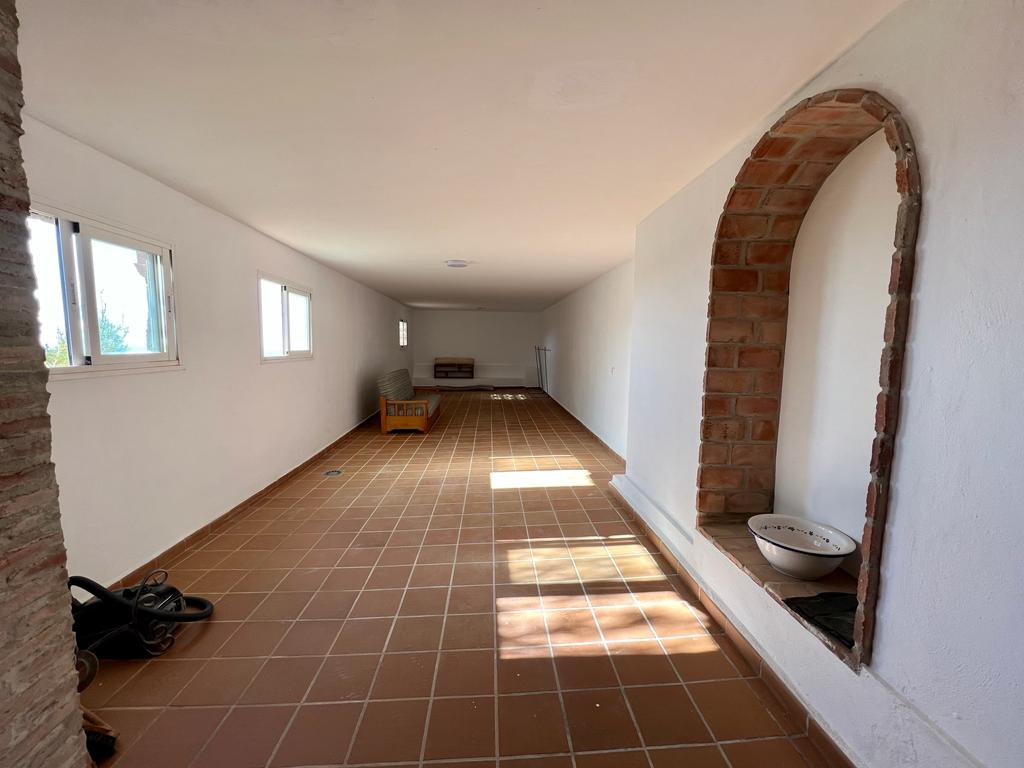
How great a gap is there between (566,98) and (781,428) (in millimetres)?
1822

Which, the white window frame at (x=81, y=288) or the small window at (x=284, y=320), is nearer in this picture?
the white window frame at (x=81, y=288)

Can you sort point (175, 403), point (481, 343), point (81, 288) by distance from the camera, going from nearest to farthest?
1. point (81, 288)
2. point (175, 403)
3. point (481, 343)

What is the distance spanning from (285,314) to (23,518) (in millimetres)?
3510

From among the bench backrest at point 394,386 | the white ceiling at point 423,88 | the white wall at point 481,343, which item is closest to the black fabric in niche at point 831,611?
the white ceiling at point 423,88

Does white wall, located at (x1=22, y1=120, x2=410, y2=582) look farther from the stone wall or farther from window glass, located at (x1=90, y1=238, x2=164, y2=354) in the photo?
the stone wall

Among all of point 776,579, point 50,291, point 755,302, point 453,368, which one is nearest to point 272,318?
point 50,291

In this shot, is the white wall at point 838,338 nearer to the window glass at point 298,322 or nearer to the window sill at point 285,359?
the window sill at point 285,359

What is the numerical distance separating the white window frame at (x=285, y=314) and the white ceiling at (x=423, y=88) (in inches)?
38.1

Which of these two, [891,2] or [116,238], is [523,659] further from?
[116,238]

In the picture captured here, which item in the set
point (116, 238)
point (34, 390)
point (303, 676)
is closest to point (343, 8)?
point (34, 390)

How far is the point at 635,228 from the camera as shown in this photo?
3.42m

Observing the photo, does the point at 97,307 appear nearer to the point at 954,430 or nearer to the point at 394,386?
the point at 954,430

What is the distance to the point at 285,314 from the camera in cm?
415

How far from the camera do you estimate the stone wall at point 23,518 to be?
93cm
